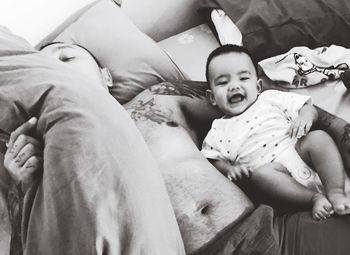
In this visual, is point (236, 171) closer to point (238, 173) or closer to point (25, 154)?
point (238, 173)

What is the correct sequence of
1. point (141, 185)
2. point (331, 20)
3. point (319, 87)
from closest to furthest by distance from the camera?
1. point (141, 185)
2. point (319, 87)
3. point (331, 20)

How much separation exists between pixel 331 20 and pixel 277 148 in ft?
1.91

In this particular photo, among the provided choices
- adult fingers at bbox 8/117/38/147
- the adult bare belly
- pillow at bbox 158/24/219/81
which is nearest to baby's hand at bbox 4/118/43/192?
adult fingers at bbox 8/117/38/147

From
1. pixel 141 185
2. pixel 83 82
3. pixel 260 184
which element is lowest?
pixel 260 184

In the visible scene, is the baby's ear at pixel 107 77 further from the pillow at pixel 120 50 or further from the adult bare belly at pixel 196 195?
the adult bare belly at pixel 196 195

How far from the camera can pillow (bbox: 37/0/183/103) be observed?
1331 millimetres

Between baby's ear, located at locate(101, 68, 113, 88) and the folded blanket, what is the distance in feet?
1.51

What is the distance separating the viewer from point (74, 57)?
1.23 m

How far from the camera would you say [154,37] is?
170 centimetres

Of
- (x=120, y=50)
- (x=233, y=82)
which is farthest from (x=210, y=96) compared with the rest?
(x=120, y=50)

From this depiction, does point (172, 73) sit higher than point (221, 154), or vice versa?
point (172, 73)

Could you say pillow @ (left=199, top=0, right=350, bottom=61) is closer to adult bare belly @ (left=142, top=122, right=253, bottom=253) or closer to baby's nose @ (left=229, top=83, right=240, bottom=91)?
baby's nose @ (left=229, top=83, right=240, bottom=91)

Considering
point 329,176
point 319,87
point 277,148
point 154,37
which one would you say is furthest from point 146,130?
Result: point 154,37

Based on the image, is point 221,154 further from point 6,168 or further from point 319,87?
point 6,168
